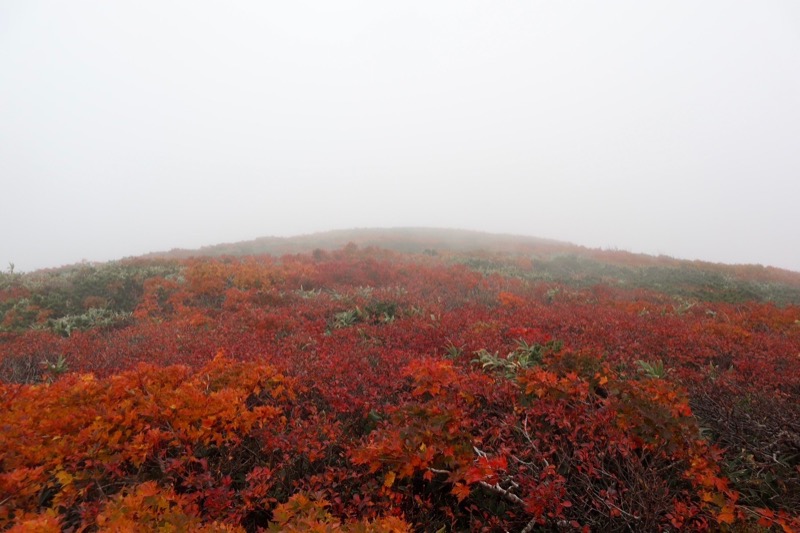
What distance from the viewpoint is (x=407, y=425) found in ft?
15.5

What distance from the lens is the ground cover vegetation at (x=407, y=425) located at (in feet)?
12.1

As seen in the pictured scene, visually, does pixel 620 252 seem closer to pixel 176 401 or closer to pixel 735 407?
pixel 735 407

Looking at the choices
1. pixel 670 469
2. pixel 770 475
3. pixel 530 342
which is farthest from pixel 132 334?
pixel 770 475

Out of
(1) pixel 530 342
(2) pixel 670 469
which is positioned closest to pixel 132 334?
(1) pixel 530 342

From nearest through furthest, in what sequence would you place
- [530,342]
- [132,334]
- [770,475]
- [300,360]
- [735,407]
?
1. [770,475]
2. [735,407]
3. [300,360]
4. [530,342]
5. [132,334]

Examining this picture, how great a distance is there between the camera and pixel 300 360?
7043 millimetres

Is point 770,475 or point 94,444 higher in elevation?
point 94,444

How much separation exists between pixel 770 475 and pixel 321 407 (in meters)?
5.43

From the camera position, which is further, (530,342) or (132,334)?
(132,334)

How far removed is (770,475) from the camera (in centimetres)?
412

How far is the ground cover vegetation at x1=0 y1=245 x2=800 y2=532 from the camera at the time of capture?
3697mm

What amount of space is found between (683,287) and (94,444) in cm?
Result: 1743

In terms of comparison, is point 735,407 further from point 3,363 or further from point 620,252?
point 620,252

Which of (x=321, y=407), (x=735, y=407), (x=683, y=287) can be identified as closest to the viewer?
(x=735, y=407)
